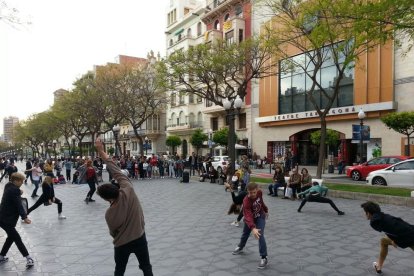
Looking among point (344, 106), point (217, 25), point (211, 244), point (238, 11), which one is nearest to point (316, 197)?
point (211, 244)

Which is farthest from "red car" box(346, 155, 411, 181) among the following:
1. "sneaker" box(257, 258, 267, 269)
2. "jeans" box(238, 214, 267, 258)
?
"sneaker" box(257, 258, 267, 269)

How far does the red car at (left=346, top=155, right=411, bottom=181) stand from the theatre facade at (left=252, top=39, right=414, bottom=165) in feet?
4.48

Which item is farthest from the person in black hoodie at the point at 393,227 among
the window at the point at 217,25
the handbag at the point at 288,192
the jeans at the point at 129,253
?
the window at the point at 217,25

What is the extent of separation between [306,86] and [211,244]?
2706 centimetres

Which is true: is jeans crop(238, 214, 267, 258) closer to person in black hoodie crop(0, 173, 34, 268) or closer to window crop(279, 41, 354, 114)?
person in black hoodie crop(0, 173, 34, 268)

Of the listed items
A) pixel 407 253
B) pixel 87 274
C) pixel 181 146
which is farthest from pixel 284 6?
pixel 181 146

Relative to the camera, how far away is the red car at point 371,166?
63.3 ft

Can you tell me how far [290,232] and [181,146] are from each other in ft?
141

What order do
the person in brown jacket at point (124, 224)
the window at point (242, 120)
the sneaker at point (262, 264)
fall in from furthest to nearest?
the window at point (242, 120) < the sneaker at point (262, 264) < the person in brown jacket at point (124, 224)

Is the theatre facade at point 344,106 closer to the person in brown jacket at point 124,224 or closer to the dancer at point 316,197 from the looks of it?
the dancer at point 316,197

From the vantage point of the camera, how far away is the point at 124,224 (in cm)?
403

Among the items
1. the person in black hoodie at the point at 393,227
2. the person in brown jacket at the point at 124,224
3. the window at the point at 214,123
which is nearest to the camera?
the person in brown jacket at the point at 124,224

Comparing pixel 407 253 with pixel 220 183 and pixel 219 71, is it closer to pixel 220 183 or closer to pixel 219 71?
pixel 220 183

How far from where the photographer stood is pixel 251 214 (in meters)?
6.26
